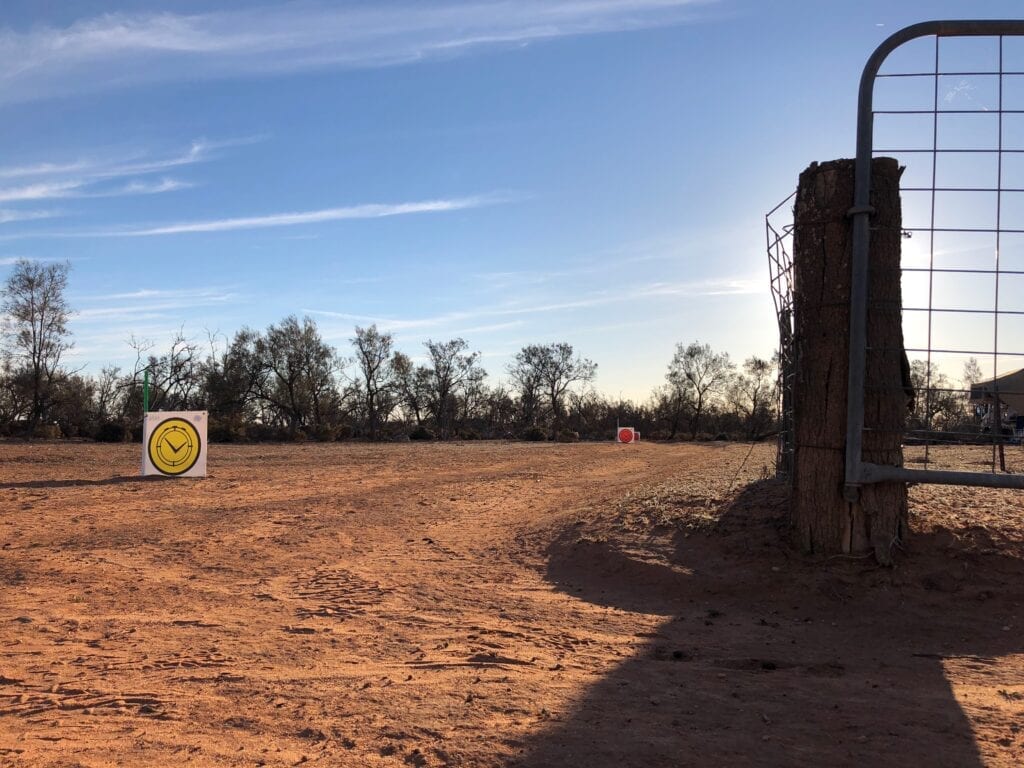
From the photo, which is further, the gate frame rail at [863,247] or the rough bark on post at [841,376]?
the rough bark on post at [841,376]

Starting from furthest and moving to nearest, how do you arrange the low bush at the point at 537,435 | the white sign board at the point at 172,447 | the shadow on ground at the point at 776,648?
the low bush at the point at 537,435
the white sign board at the point at 172,447
the shadow on ground at the point at 776,648

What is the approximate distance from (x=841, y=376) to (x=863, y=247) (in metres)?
1.16

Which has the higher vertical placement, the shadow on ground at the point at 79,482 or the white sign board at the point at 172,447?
the white sign board at the point at 172,447

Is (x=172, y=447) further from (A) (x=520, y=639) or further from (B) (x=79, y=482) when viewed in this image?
(A) (x=520, y=639)

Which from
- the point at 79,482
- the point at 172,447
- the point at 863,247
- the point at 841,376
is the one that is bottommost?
the point at 79,482

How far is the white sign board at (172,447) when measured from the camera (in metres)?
16.5

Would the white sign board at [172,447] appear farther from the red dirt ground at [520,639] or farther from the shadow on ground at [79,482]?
the red dirt ground at [520,639]

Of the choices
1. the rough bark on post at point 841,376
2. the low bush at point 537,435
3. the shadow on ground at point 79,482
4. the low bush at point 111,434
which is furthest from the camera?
the low bush at point 537,435

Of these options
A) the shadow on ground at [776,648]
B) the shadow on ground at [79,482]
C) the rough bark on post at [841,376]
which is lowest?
the shadow on ground at [79,482]

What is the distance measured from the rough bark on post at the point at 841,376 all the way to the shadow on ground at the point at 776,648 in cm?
34

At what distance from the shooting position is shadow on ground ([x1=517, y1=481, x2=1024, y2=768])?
12.1 feet

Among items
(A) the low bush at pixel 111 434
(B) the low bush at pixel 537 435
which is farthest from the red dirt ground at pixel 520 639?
(B) the low bush at pixel 537 435

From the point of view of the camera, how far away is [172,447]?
1669 cm

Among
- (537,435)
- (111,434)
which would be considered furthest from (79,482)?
(537,435)
